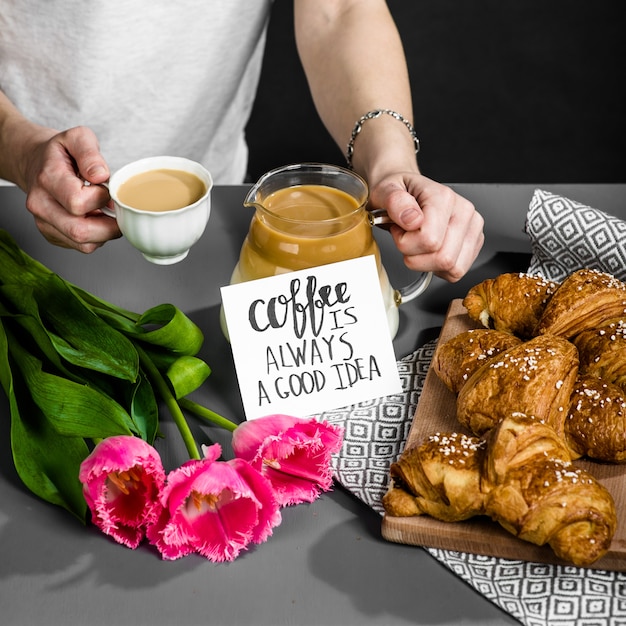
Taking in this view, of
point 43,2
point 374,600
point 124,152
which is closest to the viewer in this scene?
point 374,600

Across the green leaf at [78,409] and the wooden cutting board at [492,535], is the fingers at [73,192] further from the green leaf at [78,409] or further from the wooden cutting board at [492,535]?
the wooden cutting board at [492,535]

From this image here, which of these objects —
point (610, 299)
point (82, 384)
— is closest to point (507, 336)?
point (610, 299)

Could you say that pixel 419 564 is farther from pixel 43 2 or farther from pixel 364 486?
pixel 43 2

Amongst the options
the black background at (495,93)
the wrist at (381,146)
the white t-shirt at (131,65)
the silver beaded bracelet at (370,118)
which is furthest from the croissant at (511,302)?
the black background at (495,93)

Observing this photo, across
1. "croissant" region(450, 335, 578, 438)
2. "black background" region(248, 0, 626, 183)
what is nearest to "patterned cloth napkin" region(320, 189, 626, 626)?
"croissant" region(450, 335, 578, 438)

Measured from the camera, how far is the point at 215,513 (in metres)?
0.87

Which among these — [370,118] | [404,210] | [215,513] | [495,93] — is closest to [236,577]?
[215,513]

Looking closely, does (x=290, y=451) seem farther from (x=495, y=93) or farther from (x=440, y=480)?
(x=495, y=93)

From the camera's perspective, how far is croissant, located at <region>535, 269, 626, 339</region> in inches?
41.6

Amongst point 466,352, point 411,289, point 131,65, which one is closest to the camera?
point 466,352

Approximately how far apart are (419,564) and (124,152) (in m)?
1.09

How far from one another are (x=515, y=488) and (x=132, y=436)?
386 millimetres

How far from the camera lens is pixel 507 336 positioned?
3.46 ft

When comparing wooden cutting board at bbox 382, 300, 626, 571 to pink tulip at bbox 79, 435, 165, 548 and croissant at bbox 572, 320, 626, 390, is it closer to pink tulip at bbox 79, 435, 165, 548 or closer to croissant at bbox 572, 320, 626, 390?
croissant at bbox 572, 320, 626, 390
